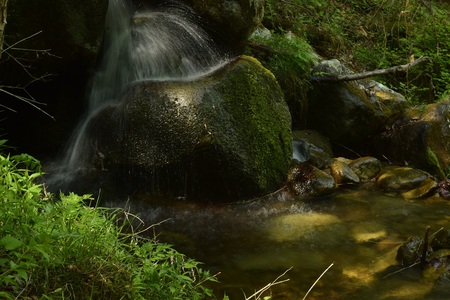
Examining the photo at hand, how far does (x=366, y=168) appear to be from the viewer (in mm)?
7066

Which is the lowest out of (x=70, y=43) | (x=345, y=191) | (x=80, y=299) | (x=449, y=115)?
(x=345, y=191)

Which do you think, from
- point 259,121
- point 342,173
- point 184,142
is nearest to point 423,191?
point 342,173

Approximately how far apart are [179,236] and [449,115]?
16.8 ft

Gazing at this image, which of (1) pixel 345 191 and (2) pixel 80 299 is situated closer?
(2) pixel 80 299

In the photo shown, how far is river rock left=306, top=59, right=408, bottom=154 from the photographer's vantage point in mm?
7922

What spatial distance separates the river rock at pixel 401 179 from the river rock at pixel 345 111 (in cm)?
126

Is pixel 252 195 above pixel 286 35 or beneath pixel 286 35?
beneath

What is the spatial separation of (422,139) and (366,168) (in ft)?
3.75

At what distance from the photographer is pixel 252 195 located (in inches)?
229

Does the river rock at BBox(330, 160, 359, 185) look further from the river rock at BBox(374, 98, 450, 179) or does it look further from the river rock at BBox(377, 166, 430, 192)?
the river rock at BBox(374, 98, 450, 179)

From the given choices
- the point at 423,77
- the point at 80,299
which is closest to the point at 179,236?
the point at 80,299

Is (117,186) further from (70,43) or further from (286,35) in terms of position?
(286,35)

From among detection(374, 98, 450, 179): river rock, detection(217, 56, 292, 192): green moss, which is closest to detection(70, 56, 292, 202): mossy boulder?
detection(217, 56, 292, 192): green moss

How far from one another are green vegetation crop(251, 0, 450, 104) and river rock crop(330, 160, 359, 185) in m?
3.14
